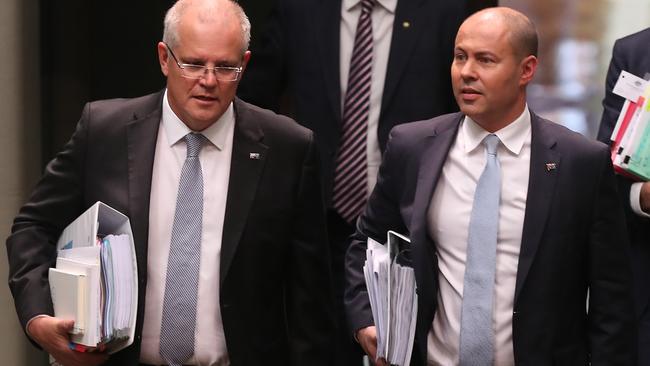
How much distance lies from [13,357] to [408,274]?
8.56 feet

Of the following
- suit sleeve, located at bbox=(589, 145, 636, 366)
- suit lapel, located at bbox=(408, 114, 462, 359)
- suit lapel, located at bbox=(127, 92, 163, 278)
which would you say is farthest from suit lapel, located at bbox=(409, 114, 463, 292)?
suit lapel, located at bbox=(127, 92, 163, 278)

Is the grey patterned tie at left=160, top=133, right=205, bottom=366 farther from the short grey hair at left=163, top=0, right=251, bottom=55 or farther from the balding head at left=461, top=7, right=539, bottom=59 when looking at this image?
the balding head at left=461, top=7, right=539, bottom=59

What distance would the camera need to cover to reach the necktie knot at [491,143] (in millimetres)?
4188

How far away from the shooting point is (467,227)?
413cm

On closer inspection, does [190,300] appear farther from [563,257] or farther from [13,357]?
[13,357]

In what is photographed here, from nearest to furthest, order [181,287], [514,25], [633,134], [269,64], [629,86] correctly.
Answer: [181,287] < [514,25] < [633,134] < [629,86] < [269,64]

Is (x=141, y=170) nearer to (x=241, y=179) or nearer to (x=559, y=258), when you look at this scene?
(x=241, y=179)

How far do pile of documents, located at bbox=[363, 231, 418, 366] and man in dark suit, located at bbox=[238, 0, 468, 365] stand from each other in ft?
3.95

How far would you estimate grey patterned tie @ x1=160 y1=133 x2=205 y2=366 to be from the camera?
395cm

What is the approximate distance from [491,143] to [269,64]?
147 cm

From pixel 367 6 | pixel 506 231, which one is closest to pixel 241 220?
pixel 506 231

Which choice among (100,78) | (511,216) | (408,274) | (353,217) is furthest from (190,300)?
(100,78)

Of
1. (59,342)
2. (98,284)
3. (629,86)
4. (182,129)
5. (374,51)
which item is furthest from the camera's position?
(374,51)

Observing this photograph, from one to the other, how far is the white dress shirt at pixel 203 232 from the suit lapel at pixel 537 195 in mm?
900
